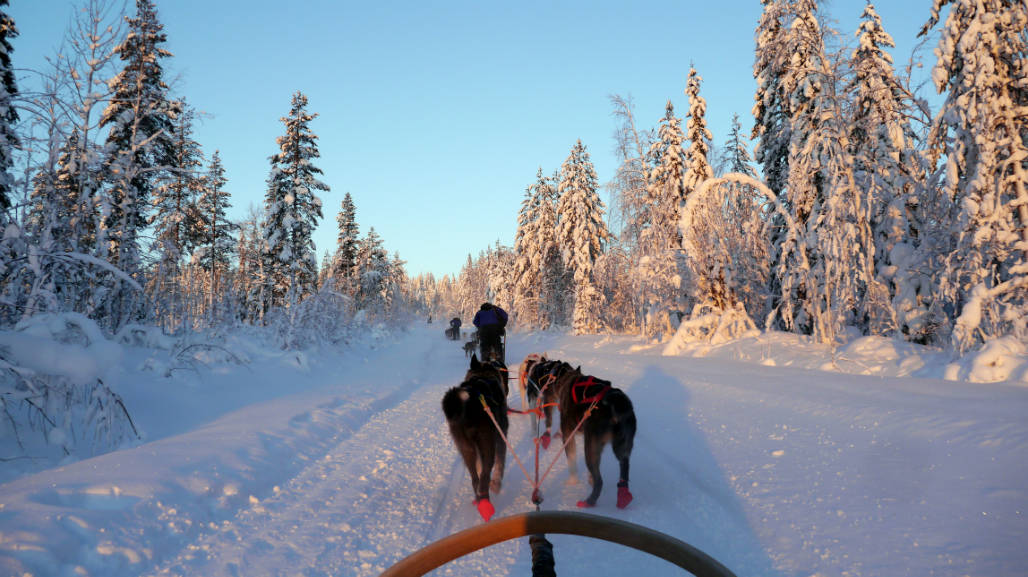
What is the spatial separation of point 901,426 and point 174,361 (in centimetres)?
991

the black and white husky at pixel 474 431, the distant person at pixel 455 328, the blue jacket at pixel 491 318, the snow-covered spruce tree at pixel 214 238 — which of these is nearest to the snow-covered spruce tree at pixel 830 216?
the blue jacket at pixel 491 318

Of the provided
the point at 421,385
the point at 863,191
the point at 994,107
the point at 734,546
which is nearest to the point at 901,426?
the point at 734,546

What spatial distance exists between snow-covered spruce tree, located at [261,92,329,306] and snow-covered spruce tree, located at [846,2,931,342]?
24.7 meters

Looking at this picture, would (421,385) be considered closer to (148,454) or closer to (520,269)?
(148,454)

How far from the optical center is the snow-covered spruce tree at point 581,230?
28.9 metres

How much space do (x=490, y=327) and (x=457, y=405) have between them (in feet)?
24.7

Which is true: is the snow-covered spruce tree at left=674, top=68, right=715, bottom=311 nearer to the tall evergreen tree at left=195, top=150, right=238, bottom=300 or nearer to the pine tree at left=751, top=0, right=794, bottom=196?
the pine tree at left=751, top=0, right=794, bottom=196

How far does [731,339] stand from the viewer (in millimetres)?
12523

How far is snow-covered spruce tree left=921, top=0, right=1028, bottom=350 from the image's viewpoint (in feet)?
23.0

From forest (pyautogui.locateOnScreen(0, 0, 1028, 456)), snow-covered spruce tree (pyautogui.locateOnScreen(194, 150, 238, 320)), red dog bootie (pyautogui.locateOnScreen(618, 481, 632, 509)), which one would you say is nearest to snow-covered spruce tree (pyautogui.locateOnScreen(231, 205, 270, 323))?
snow-covered spruce tree (pyautogui.locateOnScreen(194, 150, 238, 320))

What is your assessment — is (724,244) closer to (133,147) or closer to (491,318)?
(491,318)

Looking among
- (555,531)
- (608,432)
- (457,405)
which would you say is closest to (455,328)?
(457,405)

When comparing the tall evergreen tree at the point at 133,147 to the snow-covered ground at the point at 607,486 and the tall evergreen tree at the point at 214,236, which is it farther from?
the tall evergreen tree at the point at 214,236

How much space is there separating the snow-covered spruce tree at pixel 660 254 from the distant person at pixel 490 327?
22.2ft
